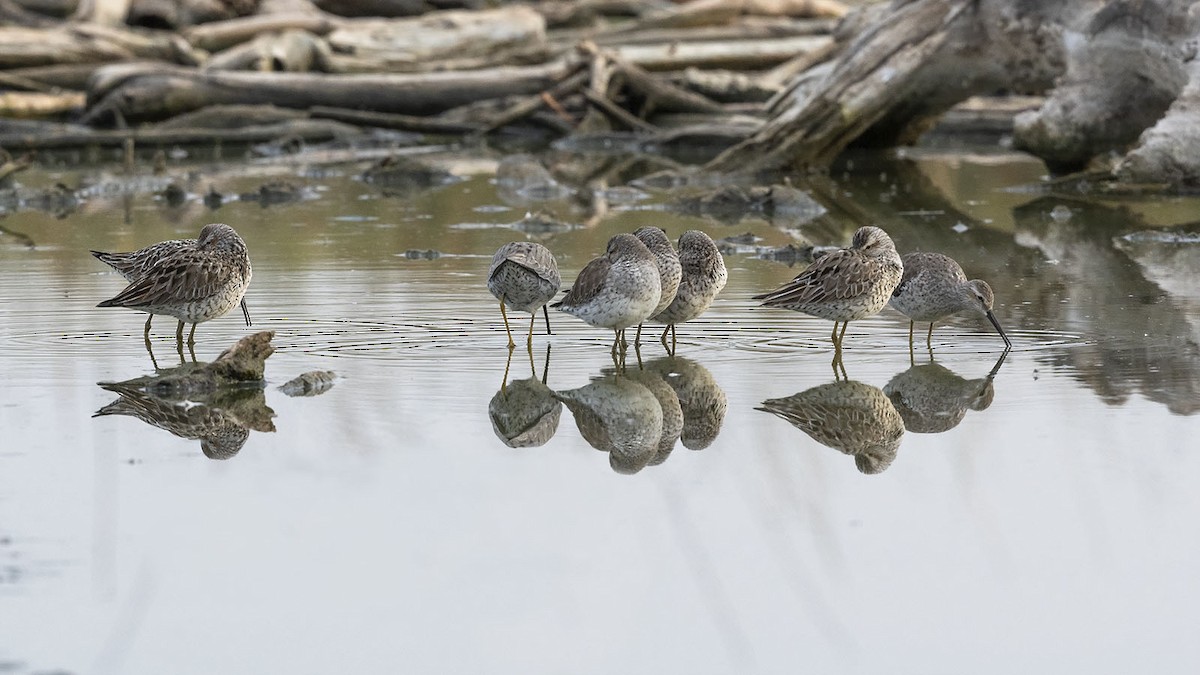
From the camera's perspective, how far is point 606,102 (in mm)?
24766

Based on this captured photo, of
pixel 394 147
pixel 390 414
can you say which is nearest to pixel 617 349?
pixel 390 414

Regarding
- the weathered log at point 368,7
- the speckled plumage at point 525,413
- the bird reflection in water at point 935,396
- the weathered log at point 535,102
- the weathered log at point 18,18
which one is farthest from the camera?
the weathered log at point 368,7

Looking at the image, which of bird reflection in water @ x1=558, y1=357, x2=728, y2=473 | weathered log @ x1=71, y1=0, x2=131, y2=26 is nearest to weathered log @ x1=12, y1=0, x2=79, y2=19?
weathered log @ x1=71, y1=0, x2=131, y2=26

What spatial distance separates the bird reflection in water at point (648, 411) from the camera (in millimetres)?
7898

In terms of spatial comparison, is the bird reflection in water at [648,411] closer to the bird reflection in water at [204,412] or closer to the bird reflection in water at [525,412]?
the bird reflection in water at [525,412]

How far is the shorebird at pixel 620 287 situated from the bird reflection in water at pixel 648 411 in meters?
0.33

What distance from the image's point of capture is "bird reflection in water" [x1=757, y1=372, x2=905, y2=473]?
7812mm

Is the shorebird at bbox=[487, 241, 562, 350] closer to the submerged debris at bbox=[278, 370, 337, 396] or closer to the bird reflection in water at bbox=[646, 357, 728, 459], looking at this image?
the bird reflection in water at bbox=[646, 357, 728, 459]

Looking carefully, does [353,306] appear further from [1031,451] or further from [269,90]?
[269,90]

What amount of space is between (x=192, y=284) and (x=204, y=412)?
180 centimetres

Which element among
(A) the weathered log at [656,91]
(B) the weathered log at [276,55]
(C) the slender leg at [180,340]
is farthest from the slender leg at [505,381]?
(B) the weathered log at [276,55]

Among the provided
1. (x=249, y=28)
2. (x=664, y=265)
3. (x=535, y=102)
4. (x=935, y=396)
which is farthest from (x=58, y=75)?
(x=935, y=396)

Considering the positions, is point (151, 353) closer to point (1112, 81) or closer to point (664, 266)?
point (664, 266)

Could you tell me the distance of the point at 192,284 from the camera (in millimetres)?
10062
